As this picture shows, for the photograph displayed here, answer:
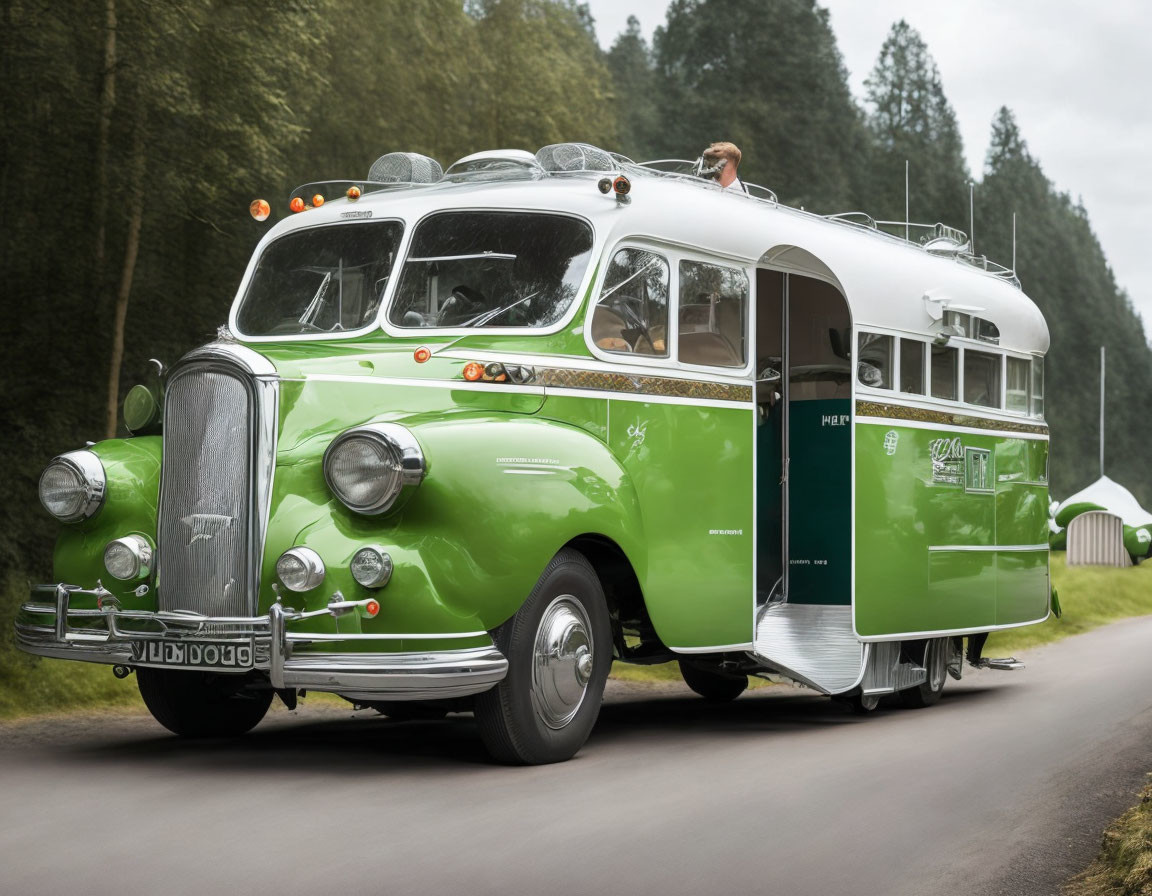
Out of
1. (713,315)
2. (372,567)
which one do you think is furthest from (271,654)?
(713,315)

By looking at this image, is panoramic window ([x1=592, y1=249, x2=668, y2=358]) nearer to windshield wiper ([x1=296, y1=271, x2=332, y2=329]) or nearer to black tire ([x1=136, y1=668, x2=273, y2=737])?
windshield wiper ([x1=296, y1=271, x2=332, y2=329])

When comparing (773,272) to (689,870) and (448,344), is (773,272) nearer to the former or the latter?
(448,344)

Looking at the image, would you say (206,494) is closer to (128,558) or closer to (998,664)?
(128,558)

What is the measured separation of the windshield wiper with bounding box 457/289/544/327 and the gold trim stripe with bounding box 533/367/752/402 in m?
0.50

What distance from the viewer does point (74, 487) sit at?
7.93m

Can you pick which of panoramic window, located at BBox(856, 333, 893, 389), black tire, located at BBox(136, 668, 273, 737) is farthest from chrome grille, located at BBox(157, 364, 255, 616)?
panoramic window, located at BBox(856, 333, 893, 389)

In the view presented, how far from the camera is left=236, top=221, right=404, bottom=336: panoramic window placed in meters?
8.96

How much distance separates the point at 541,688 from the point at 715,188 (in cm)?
374

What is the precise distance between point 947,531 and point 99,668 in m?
6.13

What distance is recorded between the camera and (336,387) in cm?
778

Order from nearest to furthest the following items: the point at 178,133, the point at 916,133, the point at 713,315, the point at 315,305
→ the point at 315,305, the point at 713,315, the point at 178,133, the point at 916,133

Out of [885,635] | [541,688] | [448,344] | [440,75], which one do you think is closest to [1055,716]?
[885,635]

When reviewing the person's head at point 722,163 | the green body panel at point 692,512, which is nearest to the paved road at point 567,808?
the green body panel at point 692,512

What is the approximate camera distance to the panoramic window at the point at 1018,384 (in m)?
13.1
